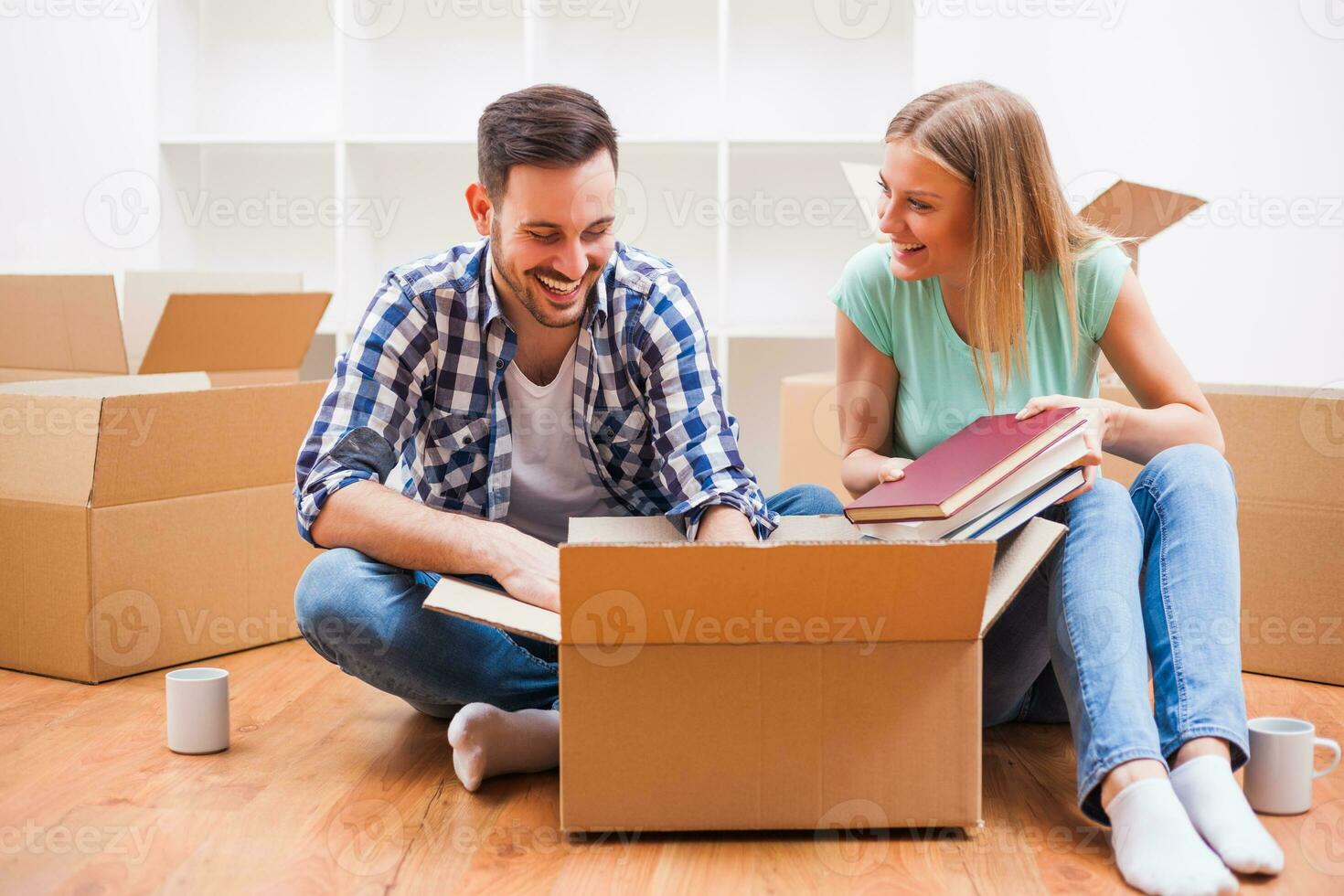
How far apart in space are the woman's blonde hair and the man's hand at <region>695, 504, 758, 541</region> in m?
0.34

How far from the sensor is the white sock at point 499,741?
4.14ft

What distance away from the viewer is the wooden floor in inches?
41.6

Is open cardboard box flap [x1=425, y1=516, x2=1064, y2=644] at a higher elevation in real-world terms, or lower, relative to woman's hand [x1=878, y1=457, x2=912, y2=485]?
lower

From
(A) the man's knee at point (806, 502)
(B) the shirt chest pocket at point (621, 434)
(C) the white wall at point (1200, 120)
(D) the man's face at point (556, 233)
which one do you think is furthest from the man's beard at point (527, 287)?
(C) the white wall at point (1200, 120)

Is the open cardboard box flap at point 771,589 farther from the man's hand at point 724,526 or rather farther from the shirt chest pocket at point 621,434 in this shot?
the shirt chest pocket at point 621,434

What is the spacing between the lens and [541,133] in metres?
1.33

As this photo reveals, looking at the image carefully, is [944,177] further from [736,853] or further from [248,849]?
[248,849]

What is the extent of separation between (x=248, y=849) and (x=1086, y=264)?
1.05 metres

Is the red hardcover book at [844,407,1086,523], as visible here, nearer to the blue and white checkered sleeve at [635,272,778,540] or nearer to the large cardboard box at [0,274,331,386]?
the blue and white checkered sleeve at [635,272,778,540]

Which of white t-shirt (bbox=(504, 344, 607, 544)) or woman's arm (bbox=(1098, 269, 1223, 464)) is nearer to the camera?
woman's arm (bbox=(1098, 269, 1223, 464))

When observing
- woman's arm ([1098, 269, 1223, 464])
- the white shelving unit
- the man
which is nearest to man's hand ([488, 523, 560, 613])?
the man

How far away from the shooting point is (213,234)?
3.09m

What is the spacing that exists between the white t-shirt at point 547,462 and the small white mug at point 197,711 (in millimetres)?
374

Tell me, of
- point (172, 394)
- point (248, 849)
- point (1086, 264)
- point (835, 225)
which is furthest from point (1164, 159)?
point (248, 849)
